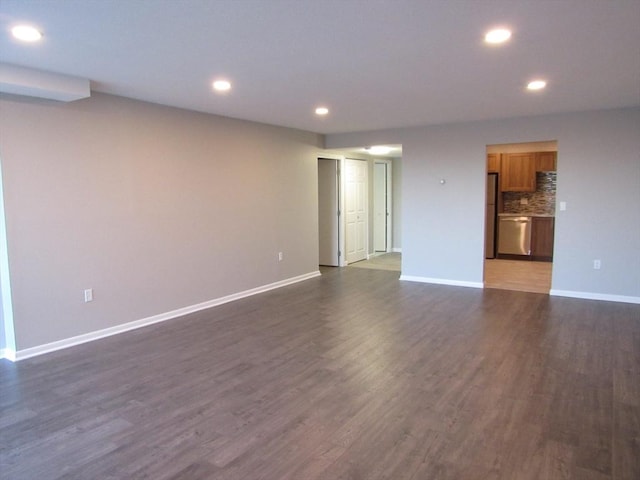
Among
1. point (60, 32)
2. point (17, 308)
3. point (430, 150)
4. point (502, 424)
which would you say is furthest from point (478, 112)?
point (17, 308)

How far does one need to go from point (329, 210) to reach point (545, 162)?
4374 millimetres

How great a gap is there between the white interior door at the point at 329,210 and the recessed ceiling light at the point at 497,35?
211 inches

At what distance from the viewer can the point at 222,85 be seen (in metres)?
3.99

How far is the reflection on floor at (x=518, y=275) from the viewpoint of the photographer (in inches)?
255

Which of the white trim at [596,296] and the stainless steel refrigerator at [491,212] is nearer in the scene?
the white trim at [596,296]

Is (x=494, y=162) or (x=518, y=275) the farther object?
(x=494, y=162)

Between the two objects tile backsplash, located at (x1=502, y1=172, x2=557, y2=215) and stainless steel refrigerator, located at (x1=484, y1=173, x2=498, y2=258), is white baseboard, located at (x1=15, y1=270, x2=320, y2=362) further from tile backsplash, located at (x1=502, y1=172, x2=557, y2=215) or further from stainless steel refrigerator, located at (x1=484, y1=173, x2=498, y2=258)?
tile backsplash, located at (x1=502, y1=172, x2=557, y2=215)

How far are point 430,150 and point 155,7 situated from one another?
5001 millimetres

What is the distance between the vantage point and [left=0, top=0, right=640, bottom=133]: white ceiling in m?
2.37

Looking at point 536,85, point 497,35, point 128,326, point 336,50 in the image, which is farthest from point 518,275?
point 128,326

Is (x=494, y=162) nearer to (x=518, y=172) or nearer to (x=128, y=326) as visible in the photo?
(x=518, y=172)

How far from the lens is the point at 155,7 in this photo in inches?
91.4

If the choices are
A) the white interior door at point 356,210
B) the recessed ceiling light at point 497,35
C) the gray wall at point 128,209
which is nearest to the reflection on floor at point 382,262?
the white interior door at point 356,210

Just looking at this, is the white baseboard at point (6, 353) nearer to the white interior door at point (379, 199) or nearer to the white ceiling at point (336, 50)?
the white ceiling at point (336, 50)
